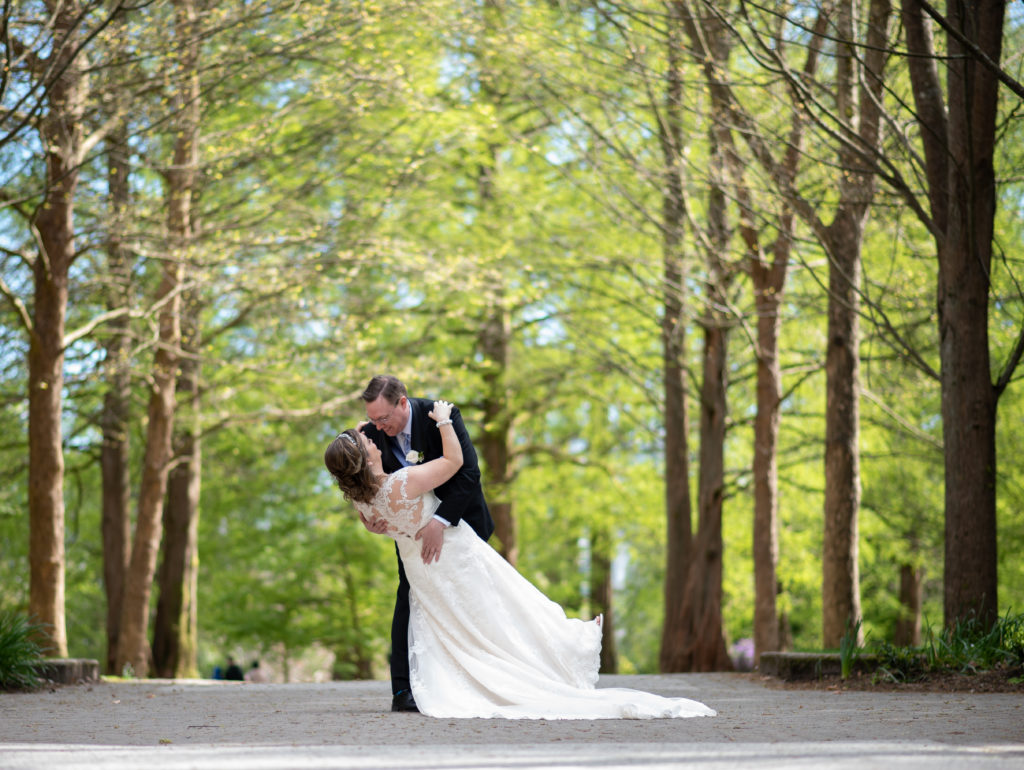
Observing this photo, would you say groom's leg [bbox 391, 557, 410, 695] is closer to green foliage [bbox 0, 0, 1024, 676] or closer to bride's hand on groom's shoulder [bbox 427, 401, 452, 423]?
bride's hand on groom's shoulder [bbox 427, 401, 452, 423]

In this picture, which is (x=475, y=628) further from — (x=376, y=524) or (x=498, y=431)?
(x=498, y=431)

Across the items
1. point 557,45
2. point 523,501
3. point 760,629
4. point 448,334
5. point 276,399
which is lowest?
point 760,629

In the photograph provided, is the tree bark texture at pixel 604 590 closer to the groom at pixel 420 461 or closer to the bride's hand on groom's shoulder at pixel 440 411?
the groom at pixel 420 461

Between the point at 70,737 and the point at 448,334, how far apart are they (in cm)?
1482

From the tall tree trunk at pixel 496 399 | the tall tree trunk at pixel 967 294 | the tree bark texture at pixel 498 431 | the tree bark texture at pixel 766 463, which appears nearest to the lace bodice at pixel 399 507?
the tall tree trunk at pixel 967 294

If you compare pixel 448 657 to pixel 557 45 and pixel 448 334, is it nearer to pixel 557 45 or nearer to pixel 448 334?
pixel 557 45

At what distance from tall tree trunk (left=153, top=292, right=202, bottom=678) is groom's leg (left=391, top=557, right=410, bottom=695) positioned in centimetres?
1003

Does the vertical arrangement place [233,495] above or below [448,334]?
below

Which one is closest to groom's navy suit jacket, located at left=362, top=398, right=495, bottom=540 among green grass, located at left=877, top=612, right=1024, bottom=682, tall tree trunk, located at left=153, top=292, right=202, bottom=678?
green grass, located at left=877, top=612, right=1024, bottom=682

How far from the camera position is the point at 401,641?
677 cm

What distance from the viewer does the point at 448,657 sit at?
6543 millimetres

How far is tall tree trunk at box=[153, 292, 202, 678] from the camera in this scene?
1670 cm

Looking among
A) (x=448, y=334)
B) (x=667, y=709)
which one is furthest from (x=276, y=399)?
(x=667, y=709)

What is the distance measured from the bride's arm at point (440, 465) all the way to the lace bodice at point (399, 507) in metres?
0.05
